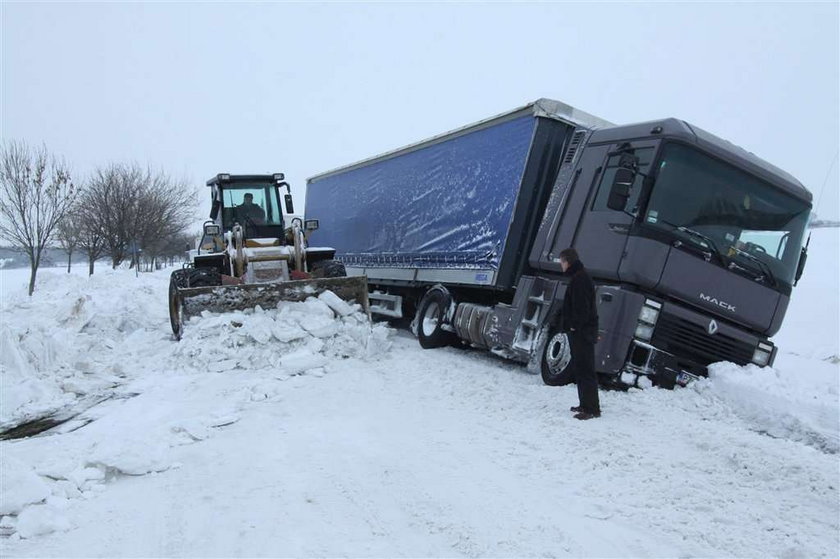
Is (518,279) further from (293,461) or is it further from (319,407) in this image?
(293,461)

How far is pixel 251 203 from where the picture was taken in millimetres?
10805

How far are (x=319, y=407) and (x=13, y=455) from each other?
257 centimetres

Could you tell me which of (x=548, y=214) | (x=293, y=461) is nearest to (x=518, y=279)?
(x=548, y=214)

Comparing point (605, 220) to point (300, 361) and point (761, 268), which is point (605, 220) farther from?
point (300, 361)

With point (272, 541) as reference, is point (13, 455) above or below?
below

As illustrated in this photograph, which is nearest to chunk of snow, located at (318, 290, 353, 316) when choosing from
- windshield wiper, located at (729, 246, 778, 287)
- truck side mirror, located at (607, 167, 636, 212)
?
truck side mirror, located at (607, 167, 636, 212)

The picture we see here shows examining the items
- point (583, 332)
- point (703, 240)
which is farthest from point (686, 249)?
point (583, 332)

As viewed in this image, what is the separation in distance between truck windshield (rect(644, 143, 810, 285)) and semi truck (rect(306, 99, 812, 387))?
1 centimetres

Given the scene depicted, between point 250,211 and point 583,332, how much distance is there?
7.30m

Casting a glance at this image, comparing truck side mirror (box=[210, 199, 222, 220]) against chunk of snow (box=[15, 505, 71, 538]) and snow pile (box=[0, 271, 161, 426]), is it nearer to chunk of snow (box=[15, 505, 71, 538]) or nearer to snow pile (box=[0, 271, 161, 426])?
snow pile (box=[0, 271, 161, 426])

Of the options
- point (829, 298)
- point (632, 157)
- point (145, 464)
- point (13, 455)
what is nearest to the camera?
point (145, 464)

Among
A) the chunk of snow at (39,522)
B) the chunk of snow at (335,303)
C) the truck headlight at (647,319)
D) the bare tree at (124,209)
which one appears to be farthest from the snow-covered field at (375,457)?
the bare tree at (124,209)

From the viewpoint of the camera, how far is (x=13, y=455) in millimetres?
4602

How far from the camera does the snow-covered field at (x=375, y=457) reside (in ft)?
10.9
